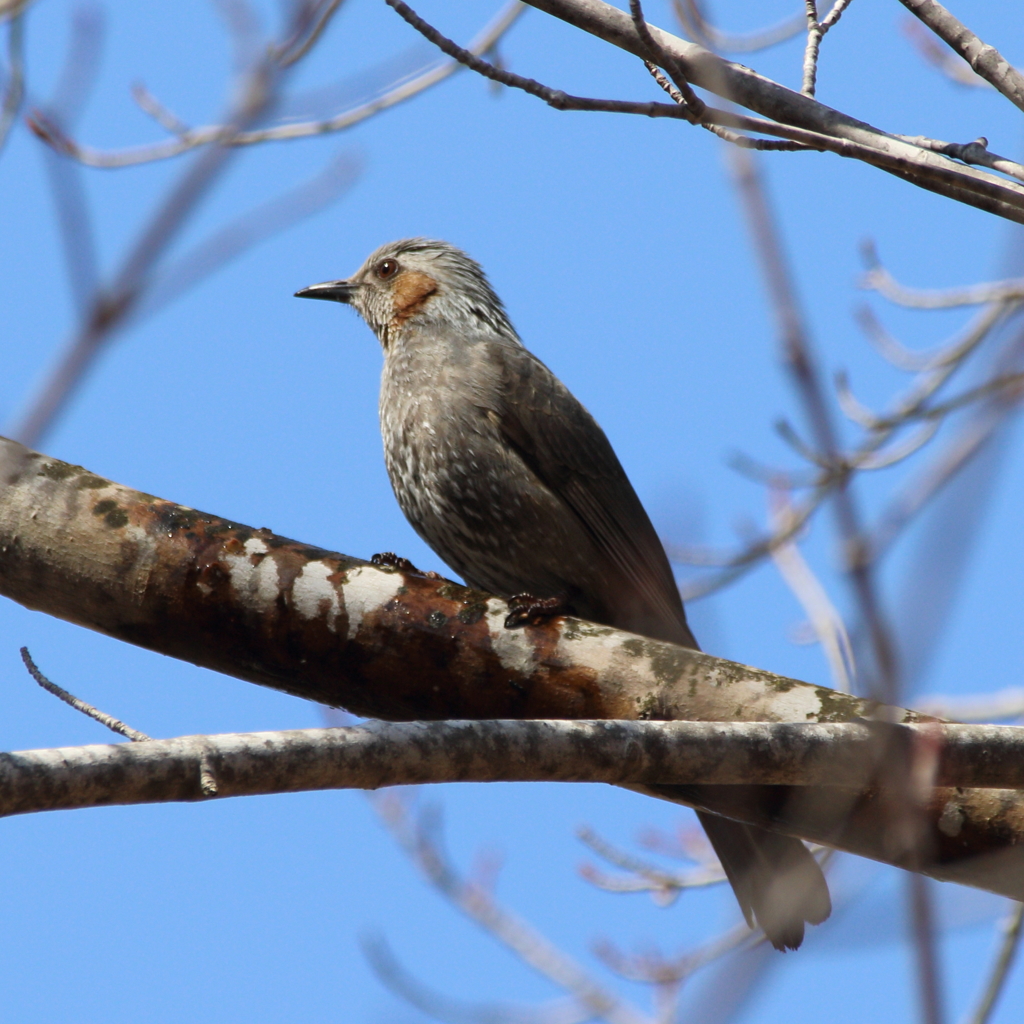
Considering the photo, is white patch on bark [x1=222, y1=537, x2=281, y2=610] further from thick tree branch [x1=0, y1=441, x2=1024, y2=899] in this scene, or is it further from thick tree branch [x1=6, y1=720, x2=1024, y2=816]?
thick tree branch [x1=6, y1=720, x2=1024, y2=816]

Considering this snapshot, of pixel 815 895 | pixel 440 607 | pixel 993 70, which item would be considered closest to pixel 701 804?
pixel 815 895

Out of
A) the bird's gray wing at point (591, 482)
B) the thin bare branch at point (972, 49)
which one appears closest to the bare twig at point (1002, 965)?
the bird's gray wing at point (591, 482)

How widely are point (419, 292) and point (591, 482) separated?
163 cm

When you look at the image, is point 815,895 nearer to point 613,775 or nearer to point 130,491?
point 613,775

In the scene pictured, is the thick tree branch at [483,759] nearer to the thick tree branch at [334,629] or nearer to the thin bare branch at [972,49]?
the thick tree branch at [334,629]

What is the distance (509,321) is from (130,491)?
2.68 meters

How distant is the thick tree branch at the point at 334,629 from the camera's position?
11.4 ft

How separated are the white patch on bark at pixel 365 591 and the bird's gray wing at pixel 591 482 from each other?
1.22m

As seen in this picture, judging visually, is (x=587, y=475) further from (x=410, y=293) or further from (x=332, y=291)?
(x=332, y=291)

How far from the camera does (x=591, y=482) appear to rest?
4961 millimetres

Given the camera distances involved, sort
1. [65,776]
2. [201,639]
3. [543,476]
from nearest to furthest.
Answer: [65,776] < [201,639] < [543,476]

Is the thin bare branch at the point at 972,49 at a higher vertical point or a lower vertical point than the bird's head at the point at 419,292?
A: lower

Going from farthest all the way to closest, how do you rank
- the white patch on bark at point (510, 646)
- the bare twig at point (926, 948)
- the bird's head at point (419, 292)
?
the bird's head at point (419, 292)
the white patch on bark at point (510, 646)
the bare twig at point (926, 948)

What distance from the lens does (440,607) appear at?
3.74 meters
